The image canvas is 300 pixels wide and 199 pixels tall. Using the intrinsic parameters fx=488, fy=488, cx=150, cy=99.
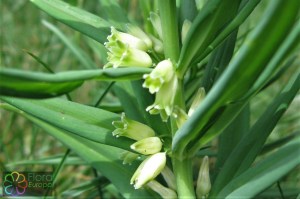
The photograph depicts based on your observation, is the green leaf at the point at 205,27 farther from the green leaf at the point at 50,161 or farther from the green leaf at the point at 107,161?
the green leaf at the point at 50,161

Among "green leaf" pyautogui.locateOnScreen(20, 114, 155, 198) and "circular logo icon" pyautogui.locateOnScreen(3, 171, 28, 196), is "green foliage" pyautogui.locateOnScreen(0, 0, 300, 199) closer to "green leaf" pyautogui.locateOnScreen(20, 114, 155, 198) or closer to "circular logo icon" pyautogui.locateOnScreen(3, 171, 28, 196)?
"green leaf" pyautogui.locateOnScreen(20, 114, 155, 198)

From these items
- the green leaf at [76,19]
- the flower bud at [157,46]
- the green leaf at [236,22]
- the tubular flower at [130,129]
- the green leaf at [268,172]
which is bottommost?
the green leaf at [268,172]

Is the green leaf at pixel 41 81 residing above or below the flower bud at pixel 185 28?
below

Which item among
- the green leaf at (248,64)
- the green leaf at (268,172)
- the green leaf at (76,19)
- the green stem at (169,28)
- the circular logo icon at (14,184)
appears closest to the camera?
the green leaf at (248,64)

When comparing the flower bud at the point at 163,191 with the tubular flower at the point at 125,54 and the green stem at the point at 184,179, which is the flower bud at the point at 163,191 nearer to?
the green stem at the point at 184,179

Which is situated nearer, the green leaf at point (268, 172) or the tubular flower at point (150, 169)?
the green leaf at point (268, 172)

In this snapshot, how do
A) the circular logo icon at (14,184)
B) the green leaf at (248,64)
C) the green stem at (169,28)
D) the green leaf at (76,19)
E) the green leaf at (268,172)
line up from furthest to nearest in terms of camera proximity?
the circular logo icon at (14,184)
the green leaf at (76,19)
the green stem at (169,28)
the green leaf at (268,172)
the green leaf at (248,64)

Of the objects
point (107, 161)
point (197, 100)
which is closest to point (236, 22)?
point (197, 100)

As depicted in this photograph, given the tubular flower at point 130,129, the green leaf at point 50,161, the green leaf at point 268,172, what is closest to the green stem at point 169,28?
the tubular flower at point 130,129
